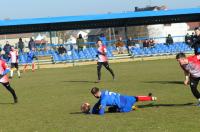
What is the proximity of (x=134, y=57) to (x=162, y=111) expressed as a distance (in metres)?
33.0

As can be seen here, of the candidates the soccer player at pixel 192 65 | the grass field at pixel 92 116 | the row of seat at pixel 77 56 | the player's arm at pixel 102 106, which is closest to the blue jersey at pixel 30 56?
the row of seat at pixel 77 56

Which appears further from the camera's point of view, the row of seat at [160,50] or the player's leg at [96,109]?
the row of seat at [160,50]

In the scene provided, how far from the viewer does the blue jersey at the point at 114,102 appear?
1352 centimetres

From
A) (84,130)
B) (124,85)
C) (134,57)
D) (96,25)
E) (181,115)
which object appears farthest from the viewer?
(96,25)

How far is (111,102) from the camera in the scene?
1366cm

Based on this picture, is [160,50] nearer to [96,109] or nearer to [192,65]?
[192,65]

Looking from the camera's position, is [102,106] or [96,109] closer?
[102,106]

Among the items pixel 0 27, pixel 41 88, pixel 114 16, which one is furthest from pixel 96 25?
pixel 41 88

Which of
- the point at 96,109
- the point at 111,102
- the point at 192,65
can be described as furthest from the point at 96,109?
the point at 192,65

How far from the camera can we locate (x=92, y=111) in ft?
46.3

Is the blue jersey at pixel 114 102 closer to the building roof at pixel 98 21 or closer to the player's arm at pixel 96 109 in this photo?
the player's arm at pixel 96 109

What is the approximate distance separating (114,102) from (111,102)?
0.10 m

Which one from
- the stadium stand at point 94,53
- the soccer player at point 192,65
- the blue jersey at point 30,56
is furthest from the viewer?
the stadium stand at point 94,53

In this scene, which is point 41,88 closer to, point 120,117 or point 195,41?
point 195,41
